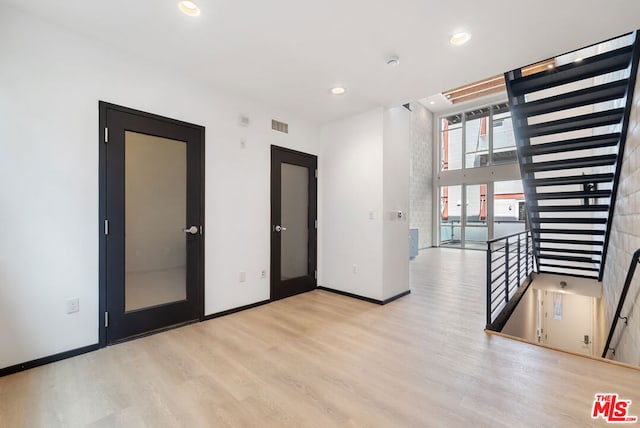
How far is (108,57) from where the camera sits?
8.45 ft

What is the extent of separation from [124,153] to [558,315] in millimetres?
7568

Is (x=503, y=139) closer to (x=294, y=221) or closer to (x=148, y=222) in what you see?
(x=294, y=221)

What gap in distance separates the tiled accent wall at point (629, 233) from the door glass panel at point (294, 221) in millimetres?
3582

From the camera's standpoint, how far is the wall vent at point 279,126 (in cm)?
390

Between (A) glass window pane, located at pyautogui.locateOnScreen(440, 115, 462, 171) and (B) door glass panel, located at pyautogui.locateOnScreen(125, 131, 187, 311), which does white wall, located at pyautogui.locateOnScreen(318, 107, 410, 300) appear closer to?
(B) door glass panel, located at pyautogui.locateOnScreen(125, 131, 187, 311)

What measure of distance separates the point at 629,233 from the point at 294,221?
373 cm

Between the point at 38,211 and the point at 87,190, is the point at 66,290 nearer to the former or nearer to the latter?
the point at 38,211

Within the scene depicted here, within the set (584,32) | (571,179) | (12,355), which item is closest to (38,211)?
(12,355)

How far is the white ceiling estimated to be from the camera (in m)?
2.04

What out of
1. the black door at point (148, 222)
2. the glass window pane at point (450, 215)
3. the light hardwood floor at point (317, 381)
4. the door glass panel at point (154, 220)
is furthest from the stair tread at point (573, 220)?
the glass window pane at point (450, 215)

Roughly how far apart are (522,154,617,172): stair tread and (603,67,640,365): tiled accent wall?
214mm

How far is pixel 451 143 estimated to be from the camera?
1009 cm

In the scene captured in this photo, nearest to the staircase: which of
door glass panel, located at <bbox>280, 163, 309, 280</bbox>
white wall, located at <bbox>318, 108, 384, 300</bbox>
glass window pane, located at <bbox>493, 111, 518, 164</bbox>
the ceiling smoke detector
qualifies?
the ceiling smoke detector

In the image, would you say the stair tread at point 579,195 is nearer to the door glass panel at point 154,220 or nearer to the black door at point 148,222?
the black door at point 148,222
